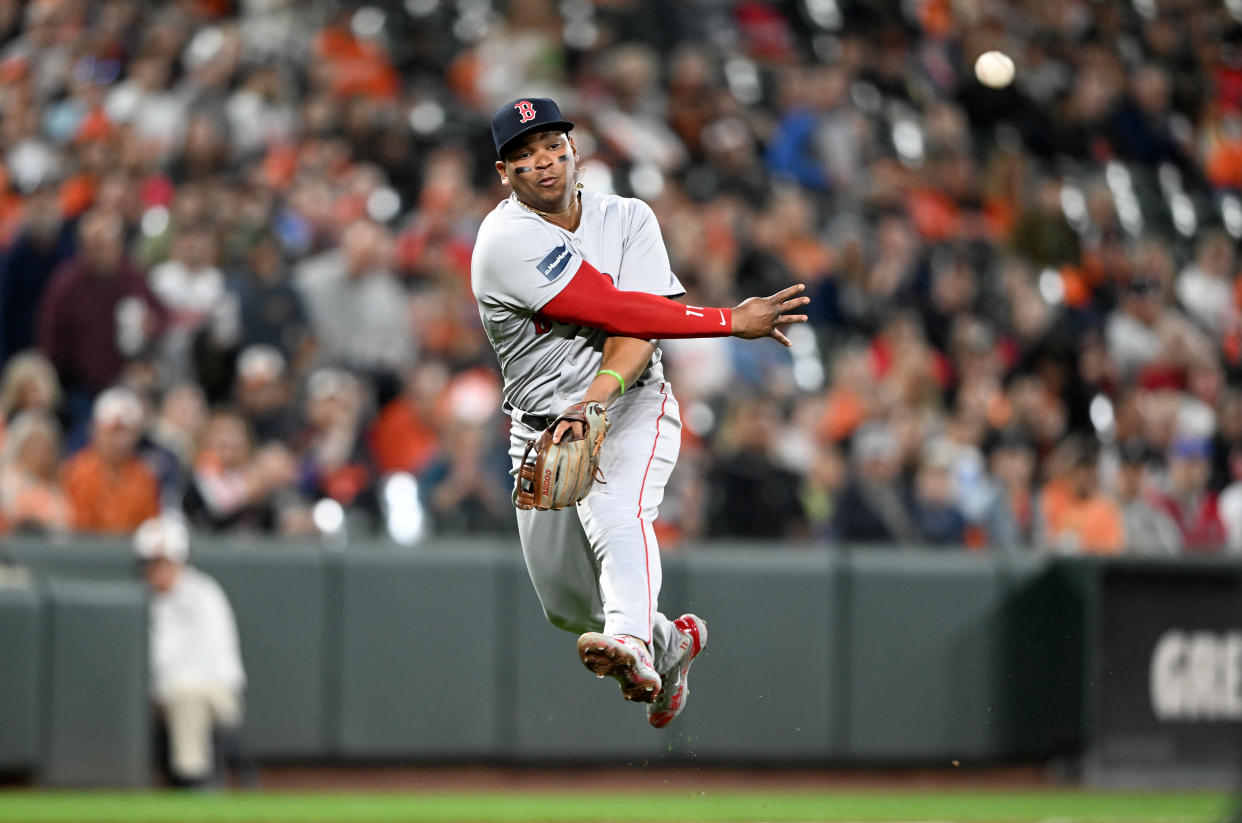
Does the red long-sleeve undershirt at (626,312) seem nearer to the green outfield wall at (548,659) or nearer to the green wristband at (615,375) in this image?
the green wristband at (615,375)

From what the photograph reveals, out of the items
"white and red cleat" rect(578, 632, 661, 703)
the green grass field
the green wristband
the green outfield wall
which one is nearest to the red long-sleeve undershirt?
the green wristband

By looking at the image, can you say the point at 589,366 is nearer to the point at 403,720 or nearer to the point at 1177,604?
the point at 403,720

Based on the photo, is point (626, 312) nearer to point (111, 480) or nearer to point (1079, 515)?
point (111, 480)

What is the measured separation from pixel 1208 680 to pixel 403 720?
4.88 m

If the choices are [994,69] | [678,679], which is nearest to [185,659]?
[678,679]

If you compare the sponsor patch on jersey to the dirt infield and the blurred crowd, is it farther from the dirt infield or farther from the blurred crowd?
the dirt infield

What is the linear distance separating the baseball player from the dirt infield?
5.03 m

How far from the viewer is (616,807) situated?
10383 millimetres

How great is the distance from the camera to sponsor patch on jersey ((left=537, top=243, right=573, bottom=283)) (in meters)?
5.79

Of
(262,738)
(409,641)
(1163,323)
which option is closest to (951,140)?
(1163,323)

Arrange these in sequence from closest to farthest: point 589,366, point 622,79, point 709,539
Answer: point 589,366, point 709,539, point 622,79

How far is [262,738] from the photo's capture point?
35.7ft

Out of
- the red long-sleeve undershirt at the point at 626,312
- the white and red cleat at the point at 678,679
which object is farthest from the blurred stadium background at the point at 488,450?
the red long-sleeve undershirt at the point at 626,312

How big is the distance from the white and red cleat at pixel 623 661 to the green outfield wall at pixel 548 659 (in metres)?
5.28
